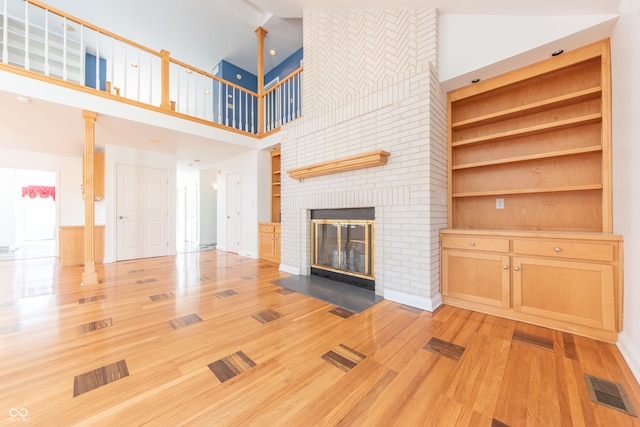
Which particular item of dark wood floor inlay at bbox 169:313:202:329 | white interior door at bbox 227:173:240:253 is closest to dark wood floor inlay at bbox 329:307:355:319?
dark wood floor inlay at bbox 169:313:202:329

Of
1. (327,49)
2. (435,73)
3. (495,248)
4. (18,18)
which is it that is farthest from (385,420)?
(18,18)

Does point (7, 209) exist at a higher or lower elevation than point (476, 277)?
higher

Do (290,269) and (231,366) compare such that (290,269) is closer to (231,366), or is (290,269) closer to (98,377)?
(231,366)

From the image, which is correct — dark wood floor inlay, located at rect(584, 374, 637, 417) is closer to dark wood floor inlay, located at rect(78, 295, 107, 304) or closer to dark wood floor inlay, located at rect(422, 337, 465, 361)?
dark wood floor inlay, located at rect(422, 337, 465, 361)

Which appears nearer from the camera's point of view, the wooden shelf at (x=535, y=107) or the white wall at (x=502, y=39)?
the white wall at (x=502, y=39)

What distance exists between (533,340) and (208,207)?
319 inches

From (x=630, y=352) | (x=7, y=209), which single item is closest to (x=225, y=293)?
(x=630, y=352)

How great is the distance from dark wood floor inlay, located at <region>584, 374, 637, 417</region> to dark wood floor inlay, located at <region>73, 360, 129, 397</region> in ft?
8.36

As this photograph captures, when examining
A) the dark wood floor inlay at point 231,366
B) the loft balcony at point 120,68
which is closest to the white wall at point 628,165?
the dark wood floor inlay at point 231,366

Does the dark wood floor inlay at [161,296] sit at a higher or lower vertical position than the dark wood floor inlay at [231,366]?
higher

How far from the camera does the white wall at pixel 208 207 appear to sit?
25.4ft

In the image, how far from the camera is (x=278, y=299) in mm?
2680

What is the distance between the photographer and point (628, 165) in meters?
1.66
